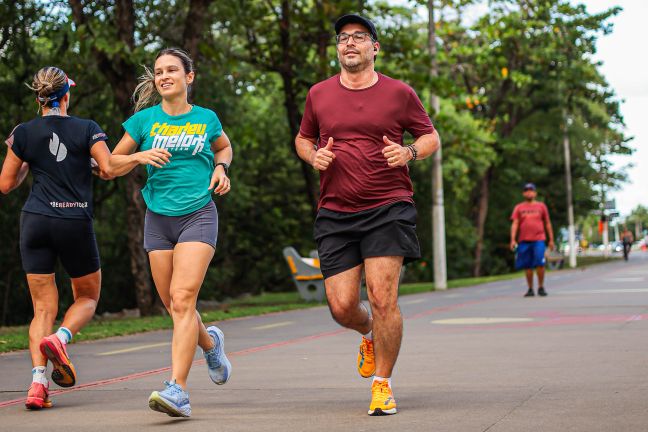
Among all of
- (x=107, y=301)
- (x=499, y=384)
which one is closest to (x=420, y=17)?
(x=107, y=301)

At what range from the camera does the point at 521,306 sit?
57.9 ft

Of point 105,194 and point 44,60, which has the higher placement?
point 44,60

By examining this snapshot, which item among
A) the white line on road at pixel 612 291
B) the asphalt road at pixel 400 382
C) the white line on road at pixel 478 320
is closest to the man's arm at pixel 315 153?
the asphalt road at pixel 400 382

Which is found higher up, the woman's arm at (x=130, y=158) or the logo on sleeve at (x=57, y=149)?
the logo on sleeve at (x=57, y=149)

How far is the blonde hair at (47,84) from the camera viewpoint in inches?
289

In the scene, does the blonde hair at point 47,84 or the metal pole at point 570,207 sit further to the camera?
the metal pole at point 570,207

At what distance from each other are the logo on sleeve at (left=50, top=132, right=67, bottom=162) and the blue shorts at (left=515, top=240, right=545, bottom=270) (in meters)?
14.1

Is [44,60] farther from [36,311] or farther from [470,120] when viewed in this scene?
[470,120]

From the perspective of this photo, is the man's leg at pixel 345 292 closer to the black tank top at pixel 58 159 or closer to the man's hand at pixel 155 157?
the man's hand at pixel 155 157

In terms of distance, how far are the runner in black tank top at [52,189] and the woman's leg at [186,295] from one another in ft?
2.64

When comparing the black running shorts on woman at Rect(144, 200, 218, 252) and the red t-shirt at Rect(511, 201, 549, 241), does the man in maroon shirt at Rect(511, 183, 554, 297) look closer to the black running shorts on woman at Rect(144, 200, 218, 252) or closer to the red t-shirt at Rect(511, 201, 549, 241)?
the red t-shirt at Rect(511, 201, 549, 241)

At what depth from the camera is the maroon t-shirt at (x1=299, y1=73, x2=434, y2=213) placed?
22.0 feet

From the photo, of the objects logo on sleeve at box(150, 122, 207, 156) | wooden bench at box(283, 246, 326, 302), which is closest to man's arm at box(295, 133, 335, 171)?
logo on sleeve at box(150, 122, 207, 156)

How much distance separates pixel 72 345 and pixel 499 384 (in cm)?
623
